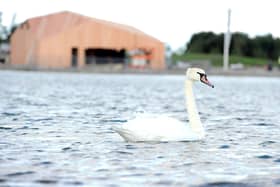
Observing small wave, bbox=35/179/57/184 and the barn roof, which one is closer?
small wave, bbox=35/179/57/184

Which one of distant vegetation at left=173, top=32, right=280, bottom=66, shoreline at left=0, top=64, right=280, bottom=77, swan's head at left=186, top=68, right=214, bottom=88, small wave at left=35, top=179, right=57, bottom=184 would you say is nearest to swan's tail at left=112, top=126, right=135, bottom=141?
swan's head at left=186, top=68, right=214, bottom=88

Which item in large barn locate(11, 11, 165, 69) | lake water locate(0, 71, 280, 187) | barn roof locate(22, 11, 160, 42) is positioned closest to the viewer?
lake water locate(0, 71, 280, 187)

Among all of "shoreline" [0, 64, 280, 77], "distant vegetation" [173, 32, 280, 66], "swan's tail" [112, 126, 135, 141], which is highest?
"distant vegetation" [173, 32, 280, 66]

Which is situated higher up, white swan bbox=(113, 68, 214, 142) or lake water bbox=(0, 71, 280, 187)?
white swan bbox=(113, 68, 214, 142)

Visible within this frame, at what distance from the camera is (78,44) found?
95.4 meters

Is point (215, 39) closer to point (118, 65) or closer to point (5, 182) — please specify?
point (118, 65)

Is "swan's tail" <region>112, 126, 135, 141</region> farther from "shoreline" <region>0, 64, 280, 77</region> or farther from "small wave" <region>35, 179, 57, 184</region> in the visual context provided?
"shoreline" <region>0, 64, 280, 77</region>

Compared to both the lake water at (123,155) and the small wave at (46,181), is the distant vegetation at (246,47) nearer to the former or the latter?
the lake water at (123,155)

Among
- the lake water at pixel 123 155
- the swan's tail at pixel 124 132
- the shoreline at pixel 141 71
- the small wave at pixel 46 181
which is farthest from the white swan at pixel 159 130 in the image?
the shoreline at pixel 141 71

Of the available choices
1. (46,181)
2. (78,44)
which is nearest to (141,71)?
(78,44)

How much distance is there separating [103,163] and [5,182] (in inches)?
84.5

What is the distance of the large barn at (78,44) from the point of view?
311 ft

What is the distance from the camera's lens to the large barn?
94688mm

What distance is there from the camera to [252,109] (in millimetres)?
25422
